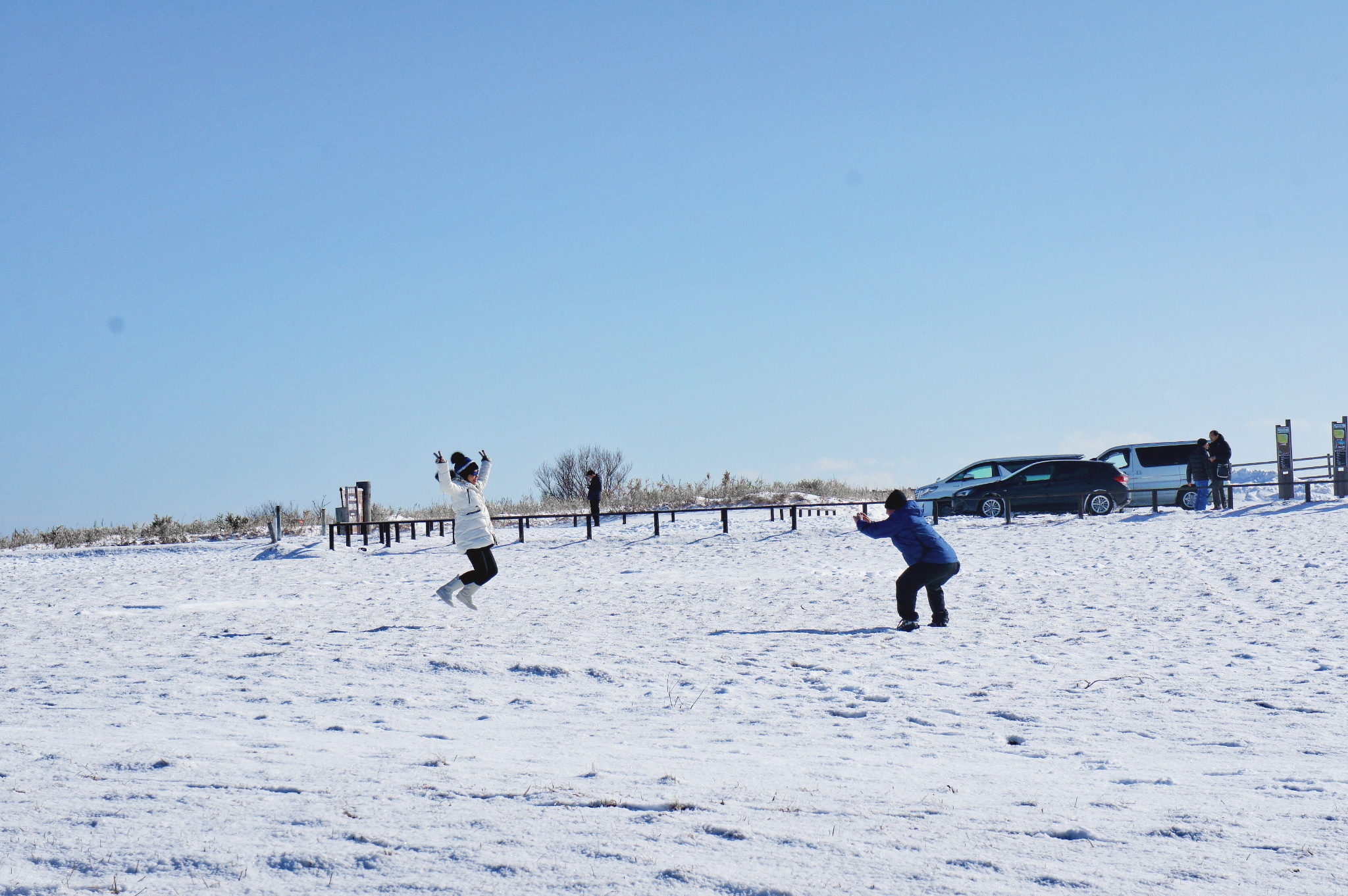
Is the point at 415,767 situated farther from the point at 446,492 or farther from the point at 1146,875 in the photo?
the point at 446,492

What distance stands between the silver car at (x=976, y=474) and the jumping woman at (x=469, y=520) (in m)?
17.1

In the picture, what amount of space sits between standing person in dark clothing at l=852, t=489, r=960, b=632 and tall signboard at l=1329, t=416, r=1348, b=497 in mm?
21502

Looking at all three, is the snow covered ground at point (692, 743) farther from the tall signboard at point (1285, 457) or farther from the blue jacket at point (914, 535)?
the tall signboard at point (1285, 457)

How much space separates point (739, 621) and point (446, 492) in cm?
353

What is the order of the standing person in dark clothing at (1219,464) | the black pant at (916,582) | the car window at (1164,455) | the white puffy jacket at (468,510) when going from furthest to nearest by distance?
the car window at (1164,455), the standing person in dark clothing at (1219,464), the white puffy jacket at (468,510), the black pant at (916,582)

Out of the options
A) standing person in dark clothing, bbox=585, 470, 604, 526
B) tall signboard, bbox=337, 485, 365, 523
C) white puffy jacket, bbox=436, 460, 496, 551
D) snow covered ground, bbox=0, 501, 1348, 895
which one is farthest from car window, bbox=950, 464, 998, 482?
white puffy jacket, bbox=436, 460, 496, 551

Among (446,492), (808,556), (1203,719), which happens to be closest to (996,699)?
(1203,719)

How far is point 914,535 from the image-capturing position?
10164 mm

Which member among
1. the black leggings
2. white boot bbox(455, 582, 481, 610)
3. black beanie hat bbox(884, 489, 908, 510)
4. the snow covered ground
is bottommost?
the snow covered ground

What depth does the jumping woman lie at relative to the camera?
1149 cm

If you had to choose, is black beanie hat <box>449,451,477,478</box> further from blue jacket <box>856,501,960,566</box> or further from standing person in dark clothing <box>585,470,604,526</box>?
standing person in dark clothing <box>585,470,604,526</box>

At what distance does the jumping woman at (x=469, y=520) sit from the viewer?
11492 millimetres

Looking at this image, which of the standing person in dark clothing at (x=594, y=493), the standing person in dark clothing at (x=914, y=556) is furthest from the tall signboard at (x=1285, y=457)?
the standing person in dark clothing at (x=914, y=556)

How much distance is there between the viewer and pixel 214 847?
361 centimetres
